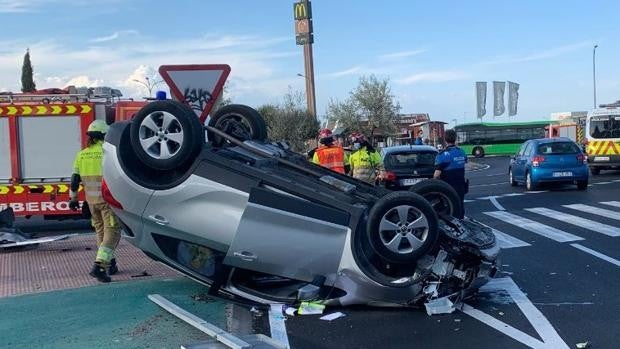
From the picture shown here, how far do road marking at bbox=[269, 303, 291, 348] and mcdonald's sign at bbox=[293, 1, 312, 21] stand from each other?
27068 millimetres

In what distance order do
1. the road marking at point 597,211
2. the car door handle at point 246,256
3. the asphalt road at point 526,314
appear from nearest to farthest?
1. the asphalt road at point 526,314
2. the car door handle at point 246,256
3. the road marking at point 597,211

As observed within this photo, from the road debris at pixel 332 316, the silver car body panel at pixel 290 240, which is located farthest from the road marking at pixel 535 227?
the silver car body panel at pixel 290 240

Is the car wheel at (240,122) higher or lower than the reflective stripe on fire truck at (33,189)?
higher

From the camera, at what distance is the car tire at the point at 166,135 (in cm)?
605

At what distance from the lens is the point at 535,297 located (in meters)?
6.79

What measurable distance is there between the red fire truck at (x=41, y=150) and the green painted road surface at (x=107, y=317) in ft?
19.2

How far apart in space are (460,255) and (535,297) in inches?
49.3

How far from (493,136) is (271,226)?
52147mm

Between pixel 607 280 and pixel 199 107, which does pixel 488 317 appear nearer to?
pixel 607 280

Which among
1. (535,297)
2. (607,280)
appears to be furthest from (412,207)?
(607,280)

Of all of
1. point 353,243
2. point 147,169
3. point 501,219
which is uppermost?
point 147,169

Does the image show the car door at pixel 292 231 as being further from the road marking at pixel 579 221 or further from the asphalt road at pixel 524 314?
the road marking at pixel 579 221

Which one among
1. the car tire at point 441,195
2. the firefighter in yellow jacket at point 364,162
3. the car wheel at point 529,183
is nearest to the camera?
the car tire at point 441,195

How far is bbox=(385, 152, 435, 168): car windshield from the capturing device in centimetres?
1284
